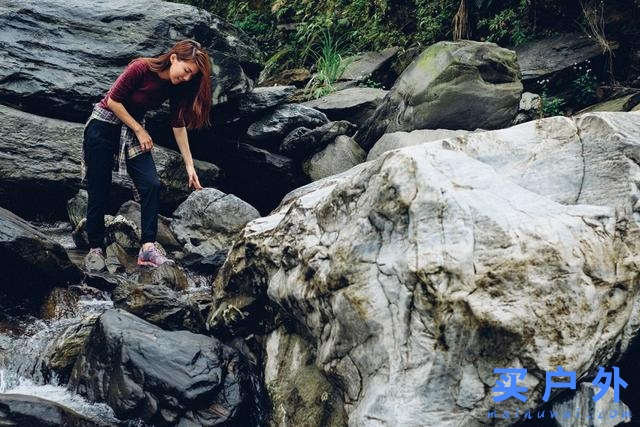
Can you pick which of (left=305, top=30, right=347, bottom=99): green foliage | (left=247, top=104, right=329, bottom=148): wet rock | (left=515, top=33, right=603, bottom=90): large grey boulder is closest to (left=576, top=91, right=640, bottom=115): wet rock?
(left=515, top=33, right=603, bottom=90): large grey boulder

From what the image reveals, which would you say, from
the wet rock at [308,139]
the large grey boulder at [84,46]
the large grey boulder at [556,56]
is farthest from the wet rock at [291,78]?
the large grey boulder at [556,56]

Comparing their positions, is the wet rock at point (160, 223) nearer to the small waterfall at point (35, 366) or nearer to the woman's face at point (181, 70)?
the small waterfall at point (35, 366)

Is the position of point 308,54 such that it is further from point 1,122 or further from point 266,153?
point 1,122

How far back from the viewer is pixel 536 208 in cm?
353

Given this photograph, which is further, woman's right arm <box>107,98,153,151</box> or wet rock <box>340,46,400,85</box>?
wet rock <box>340,46,400,85</box>

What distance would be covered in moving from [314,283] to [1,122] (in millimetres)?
5872

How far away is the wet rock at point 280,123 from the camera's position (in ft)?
30.4

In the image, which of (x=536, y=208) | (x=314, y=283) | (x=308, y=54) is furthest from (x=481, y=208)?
(x=308, y=54)

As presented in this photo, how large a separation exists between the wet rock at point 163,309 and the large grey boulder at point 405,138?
3.46 metres

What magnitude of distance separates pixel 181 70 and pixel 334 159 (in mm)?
3604

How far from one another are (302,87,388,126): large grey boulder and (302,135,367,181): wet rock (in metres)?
0.74

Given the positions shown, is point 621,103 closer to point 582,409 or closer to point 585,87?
point 585,87

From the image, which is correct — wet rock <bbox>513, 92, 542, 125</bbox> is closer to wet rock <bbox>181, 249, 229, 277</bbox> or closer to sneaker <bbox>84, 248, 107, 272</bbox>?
wet rock <bbox>181, 249, 229, 277</bbox>

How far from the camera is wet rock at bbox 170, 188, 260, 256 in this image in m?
7.71
